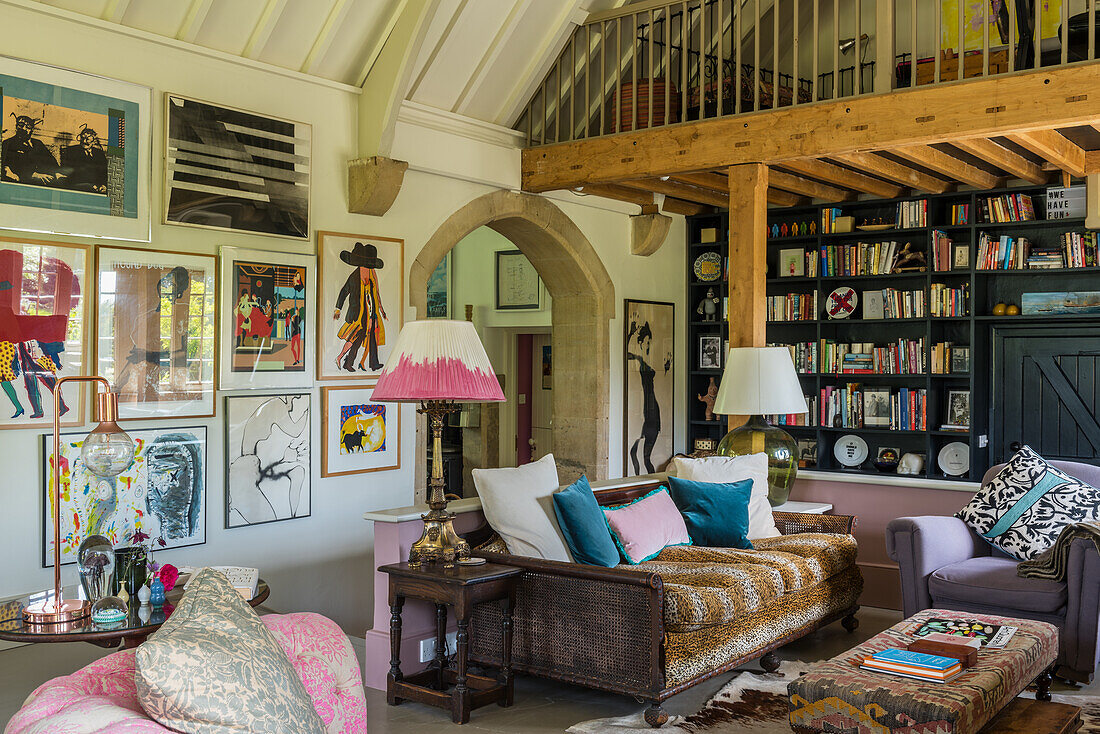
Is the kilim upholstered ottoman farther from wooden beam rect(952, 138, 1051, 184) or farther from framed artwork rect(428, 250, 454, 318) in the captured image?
framed artwork rect(428, 250, 454, 318)

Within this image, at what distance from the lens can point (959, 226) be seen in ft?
23.5

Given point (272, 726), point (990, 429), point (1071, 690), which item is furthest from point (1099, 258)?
point (272, 726)

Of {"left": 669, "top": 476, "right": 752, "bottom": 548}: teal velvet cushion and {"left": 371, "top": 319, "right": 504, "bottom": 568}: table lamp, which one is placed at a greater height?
{"left": 371, "top": 319, "right": 504, "bottom": 568}: table lamp

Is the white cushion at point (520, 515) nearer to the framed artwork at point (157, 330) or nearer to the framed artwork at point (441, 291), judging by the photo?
the framed artwork at point (157, 330)

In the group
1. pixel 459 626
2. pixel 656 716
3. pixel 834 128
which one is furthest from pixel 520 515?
pixel 834 128

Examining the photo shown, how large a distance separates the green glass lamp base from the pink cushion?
83cm

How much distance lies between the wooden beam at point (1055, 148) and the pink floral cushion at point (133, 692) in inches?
176

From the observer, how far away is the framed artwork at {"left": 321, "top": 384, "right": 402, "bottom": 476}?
5.63 meters

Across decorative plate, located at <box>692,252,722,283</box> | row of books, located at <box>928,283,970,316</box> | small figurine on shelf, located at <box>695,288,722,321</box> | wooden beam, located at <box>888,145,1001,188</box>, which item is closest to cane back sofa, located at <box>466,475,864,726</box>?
wooden beam, located at <box>888,145,1001,188</box>

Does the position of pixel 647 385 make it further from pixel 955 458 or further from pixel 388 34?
pixel 388 34

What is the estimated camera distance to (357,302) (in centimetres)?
577

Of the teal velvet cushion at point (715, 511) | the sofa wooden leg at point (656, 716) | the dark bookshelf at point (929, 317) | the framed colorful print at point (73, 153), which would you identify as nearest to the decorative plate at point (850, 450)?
the dark bookshelf at point (929, 317)

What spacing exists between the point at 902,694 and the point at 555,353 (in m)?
5.16

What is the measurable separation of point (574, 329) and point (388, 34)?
2.87 m
